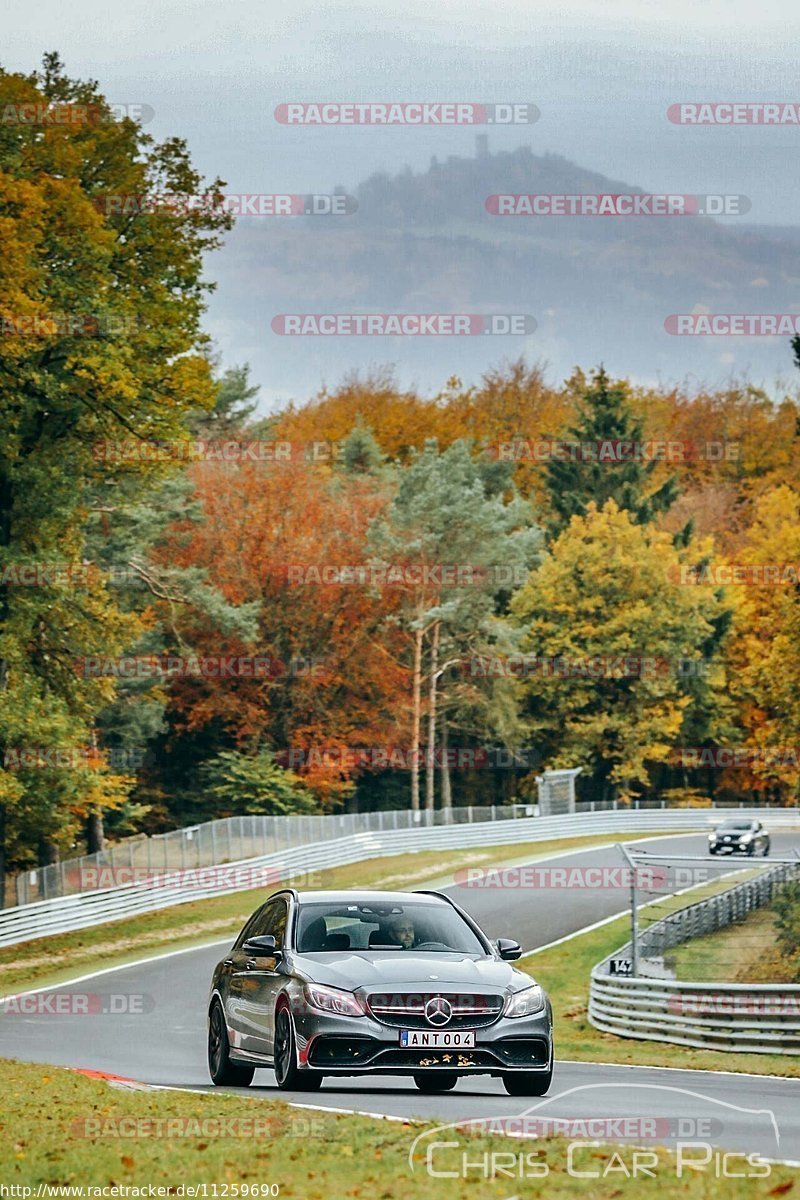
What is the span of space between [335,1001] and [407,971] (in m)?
0.59

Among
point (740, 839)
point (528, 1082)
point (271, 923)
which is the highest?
point (271, 923)

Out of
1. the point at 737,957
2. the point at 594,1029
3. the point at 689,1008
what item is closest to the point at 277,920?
the point at 689,1008

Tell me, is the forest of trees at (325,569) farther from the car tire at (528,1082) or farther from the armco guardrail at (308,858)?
the car tire at (528,1082)

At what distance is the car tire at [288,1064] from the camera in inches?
536

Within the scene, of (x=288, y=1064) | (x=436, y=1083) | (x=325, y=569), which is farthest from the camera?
(x=325, y=569)

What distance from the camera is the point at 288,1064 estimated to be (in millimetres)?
13758

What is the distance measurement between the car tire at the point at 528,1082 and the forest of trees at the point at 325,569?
25.7 metres

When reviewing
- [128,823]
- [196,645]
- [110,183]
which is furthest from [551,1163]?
A: [196,645]

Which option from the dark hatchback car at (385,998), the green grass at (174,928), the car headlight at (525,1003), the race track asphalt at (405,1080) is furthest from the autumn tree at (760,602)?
the car headlight at (525,1003)

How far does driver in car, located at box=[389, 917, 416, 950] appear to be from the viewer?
47.3 ft

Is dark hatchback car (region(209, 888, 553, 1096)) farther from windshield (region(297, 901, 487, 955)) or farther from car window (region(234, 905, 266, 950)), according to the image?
car window (region(234, 905, 266, 950))

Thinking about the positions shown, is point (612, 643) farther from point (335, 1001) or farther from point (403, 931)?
point (335, 1001)

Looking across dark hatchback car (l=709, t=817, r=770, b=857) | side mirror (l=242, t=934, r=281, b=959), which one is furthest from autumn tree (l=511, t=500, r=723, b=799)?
side mirror (l=242, t=934, r=281, b=959)

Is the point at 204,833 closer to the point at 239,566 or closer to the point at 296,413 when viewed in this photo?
the point at 239,566
